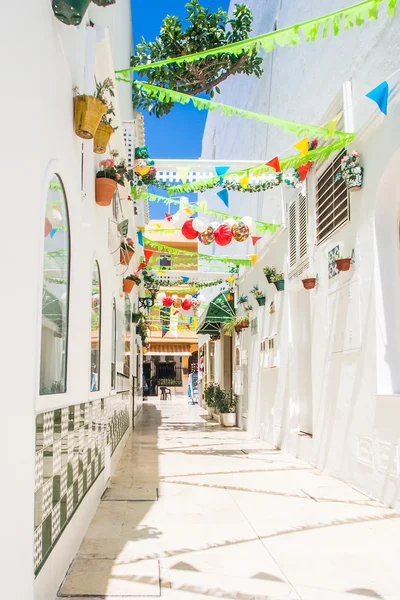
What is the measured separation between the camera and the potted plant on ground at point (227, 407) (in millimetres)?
13586

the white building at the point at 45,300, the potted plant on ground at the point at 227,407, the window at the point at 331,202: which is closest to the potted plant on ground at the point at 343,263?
the window at the point at 331,202

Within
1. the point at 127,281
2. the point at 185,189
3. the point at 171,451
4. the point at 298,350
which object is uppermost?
the point at 185,189

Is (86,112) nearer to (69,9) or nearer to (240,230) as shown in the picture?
(69,9)

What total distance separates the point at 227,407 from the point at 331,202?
819 centimetres

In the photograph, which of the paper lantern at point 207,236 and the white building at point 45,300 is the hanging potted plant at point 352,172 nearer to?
the white building at point 45,300

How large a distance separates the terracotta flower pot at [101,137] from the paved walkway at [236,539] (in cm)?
307

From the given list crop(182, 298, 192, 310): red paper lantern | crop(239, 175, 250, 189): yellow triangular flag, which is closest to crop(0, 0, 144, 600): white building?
crop(239, 175, 250, 189): yellow triangular flag

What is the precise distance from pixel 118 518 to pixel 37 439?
230 centimetres

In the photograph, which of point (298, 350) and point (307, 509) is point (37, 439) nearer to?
point (307, 509)

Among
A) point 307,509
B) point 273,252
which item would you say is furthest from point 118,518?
point 273,252

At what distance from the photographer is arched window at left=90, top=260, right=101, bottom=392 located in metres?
4.83

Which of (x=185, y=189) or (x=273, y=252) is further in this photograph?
(x=273, y=252)

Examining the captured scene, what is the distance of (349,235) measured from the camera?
600 centimetres

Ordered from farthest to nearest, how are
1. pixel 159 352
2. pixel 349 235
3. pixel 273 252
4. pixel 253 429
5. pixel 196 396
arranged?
pixel 159 352, pixel 196 396, pixel 253 429, pixel 273 252, pixel 349 235
